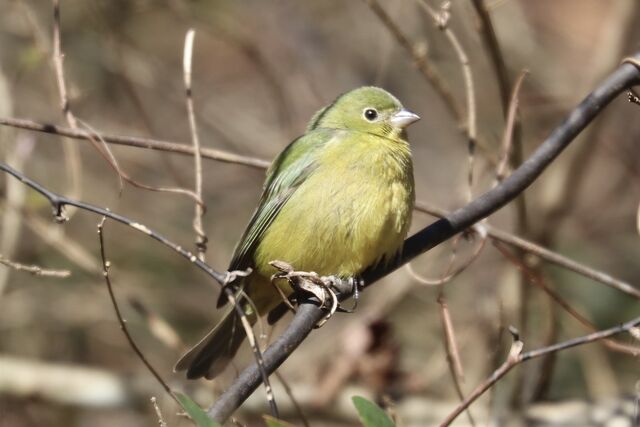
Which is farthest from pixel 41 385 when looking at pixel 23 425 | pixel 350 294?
pixel 350 294

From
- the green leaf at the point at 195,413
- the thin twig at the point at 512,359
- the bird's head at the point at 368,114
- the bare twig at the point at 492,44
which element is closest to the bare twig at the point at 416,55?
the bird's head at the point at 368,114

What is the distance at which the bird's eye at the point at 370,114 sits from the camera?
4664 mm

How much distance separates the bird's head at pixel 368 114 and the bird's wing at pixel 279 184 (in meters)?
0.20

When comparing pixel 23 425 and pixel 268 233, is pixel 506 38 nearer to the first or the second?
pixel 268 233

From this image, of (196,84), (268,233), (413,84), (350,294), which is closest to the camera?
(350,294)

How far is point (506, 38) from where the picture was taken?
7.47 metres

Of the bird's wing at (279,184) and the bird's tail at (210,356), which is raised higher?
the bird's wing at (279,184)

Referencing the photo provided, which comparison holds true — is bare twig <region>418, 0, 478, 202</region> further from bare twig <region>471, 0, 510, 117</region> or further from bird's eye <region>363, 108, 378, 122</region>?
bird's eye <region>363, 108, 378, 122</region>

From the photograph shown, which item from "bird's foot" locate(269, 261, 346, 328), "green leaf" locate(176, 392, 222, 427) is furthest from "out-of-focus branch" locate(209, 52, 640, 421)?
"green leaf" locate(176, 392, 222, 427)

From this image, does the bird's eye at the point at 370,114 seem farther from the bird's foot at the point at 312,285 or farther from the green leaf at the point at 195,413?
the green leaf at the point at 195,413

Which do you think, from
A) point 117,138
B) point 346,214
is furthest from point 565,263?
point 117,138

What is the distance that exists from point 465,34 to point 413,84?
1.10m

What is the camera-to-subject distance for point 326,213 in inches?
161

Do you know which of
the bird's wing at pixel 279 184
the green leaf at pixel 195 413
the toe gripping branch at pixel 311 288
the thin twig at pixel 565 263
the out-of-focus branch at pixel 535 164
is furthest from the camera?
the bird's wing at pixel 279 184
